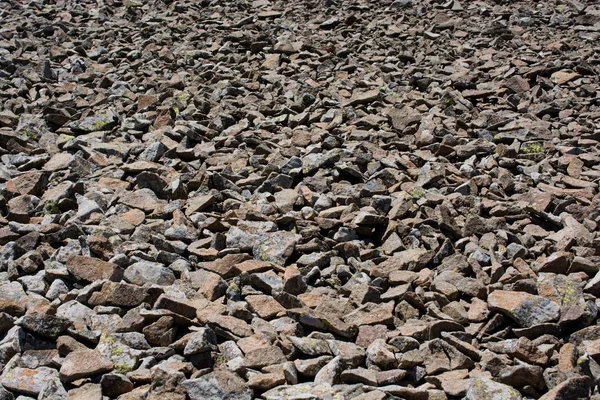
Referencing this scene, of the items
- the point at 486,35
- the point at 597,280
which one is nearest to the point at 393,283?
the point at 597,280

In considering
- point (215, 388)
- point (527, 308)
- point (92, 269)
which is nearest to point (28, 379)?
point (215, 388)

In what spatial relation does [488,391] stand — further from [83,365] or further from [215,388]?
[83,365]

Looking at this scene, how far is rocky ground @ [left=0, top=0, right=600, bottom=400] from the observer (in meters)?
4.90

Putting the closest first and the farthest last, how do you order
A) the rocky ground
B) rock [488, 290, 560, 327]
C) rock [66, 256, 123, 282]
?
the rocky ground → rock [488, 290, 560, 327] → rock [66, 256, 123, 282]

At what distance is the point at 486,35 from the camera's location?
43.8 ft

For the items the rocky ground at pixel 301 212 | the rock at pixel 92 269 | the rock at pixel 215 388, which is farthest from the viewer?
the rock at pixel 92 269

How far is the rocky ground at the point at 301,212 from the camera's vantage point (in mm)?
4898

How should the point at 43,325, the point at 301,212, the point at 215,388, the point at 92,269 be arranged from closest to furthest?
the point at 215,388 → the point at 43,325 → the point at 92,269 → the point at 301,212

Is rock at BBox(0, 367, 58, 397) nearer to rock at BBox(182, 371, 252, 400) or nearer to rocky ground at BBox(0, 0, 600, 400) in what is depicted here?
rocky ground at BBox(0, 0, 600, 400)

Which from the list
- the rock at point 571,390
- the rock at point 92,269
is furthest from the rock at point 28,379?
the rock at point 571,390

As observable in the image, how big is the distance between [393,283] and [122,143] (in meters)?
4.75

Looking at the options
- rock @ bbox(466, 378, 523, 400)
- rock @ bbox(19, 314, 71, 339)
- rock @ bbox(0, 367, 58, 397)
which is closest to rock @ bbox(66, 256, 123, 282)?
rock @ bbox(19, 314, 71, 339)

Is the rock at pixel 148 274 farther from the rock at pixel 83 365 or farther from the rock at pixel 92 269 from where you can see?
the rock at pixel 83 365

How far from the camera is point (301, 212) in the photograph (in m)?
7.28
